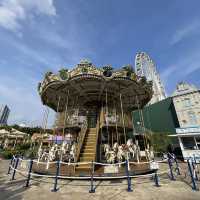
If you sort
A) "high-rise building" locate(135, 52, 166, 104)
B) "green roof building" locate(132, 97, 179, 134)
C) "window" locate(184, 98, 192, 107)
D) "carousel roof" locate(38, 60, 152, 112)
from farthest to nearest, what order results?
"high-rise building" locate(135, 52, 166, 104)
"green roof building" locate(132, 97, 179, 134)
"window" locate(184, 98, 192, 107)
"carousel roof" locate(38, 60, 152, 112)

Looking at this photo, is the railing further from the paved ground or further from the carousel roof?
the carousel roof

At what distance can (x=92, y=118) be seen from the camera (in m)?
17.3

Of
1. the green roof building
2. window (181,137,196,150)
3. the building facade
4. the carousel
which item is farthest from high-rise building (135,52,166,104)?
the carousel

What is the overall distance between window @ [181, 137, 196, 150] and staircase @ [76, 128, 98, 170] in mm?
13647

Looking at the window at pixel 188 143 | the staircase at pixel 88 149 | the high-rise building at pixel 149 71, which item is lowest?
the staircase at pixel 88 149

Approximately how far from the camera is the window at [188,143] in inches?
753

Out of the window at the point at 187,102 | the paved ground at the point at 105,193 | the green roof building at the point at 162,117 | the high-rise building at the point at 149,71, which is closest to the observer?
the paved ground at the point at 105,193

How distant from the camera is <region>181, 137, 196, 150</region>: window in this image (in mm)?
19125

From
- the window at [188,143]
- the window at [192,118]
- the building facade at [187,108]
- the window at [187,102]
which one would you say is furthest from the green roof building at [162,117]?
the window at [188,143]

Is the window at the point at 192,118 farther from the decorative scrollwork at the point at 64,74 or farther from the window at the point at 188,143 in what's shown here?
the decorative scrollwork at the point at 64,74

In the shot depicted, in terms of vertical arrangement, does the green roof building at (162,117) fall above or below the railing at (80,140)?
above

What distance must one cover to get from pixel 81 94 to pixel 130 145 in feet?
23.0

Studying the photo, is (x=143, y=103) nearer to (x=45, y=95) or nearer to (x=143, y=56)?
(x=45, y=95)

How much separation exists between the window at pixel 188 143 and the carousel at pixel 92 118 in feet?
27.1
